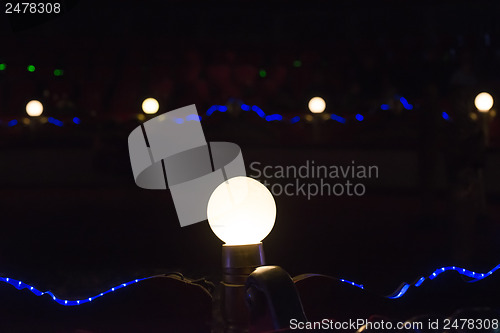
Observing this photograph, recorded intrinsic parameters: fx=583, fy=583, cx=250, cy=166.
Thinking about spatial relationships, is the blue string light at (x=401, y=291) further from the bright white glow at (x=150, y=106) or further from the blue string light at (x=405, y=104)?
the bright white glow at (x=150, y=106)

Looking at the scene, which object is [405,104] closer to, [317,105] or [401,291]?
[317,105]

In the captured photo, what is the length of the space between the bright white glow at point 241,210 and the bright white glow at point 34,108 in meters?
2.34

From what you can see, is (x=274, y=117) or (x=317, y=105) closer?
(x=274, y=117)

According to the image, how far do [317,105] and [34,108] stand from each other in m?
1.62

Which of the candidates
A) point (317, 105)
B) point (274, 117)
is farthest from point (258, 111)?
point (317, 105)

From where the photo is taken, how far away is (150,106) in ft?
10.5

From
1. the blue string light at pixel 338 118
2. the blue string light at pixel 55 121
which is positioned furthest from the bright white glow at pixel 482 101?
the blue string light at pixel 55 121

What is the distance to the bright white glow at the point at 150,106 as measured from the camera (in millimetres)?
3145

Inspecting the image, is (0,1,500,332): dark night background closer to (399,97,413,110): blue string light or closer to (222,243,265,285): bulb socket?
(399,97,413,110): blue string light

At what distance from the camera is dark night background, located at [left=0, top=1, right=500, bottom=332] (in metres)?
2.28

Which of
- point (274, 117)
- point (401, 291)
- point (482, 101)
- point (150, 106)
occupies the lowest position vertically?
point (401, 291)

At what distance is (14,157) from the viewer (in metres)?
3.00

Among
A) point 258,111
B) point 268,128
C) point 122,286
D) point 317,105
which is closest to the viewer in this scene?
point 122,286

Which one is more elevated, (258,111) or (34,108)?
(34,108)
